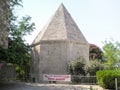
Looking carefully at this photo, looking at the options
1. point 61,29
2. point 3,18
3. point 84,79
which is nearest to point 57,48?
point 61,29

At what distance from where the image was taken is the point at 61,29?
131ft

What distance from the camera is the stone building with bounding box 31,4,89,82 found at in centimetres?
3850

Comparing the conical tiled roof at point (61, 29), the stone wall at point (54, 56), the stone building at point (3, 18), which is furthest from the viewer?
the conical tiled roof at point (61, 29)

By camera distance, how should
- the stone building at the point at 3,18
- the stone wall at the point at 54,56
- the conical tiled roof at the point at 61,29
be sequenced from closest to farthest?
the stone building at the point at 3,18 < the stone wall at the point at 54,56 < the conical tiled roof at the point at 61,29

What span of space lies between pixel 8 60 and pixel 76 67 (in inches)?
371

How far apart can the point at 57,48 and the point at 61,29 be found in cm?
296

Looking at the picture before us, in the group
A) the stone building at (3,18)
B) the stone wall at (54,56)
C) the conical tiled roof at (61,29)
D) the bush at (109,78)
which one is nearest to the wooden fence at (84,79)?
the stone wall at (54,56)

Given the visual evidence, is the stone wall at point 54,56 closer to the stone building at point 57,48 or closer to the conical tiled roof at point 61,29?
the stone building at point 57,48

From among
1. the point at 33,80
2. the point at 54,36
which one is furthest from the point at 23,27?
the point at 33,80

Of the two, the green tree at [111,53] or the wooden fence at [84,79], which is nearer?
the wooden fence at [84,79]

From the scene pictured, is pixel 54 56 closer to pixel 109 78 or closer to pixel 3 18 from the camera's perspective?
pixel 109 78

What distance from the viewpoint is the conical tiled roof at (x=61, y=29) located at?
3922 cm

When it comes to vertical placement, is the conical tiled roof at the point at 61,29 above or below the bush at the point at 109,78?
above

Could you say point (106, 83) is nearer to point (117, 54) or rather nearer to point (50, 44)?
point (50, 44)
